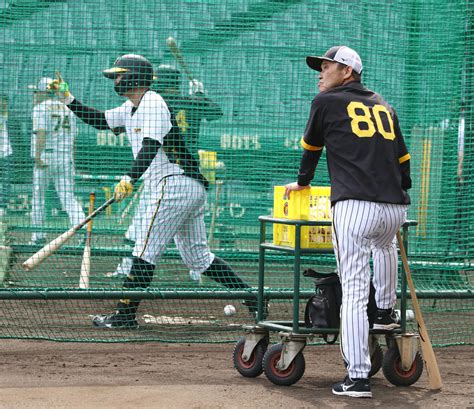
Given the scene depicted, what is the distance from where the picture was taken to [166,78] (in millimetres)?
7980

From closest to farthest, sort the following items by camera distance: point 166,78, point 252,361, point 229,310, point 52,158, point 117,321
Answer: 1. point 252,361
2. point 117,321
3. point 166,78
4. point 52,158
5. point 229,310

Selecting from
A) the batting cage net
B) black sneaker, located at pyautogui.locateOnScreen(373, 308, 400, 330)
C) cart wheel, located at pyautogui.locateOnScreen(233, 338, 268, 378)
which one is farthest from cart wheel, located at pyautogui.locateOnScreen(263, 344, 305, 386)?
the batting cage net

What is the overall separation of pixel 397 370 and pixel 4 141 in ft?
11.4

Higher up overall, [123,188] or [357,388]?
[123,188]

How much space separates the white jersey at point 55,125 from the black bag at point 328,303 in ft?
8.92

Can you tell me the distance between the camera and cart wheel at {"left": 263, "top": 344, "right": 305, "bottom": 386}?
5.98m

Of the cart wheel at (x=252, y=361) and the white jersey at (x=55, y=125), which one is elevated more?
the white jersey at (x=55, y=125)

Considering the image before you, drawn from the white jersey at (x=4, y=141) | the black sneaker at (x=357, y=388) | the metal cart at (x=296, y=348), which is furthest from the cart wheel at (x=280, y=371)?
the white jersey at (x=4, y=141)

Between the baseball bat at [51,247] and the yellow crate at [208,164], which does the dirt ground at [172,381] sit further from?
the yellow crate at [208,164]

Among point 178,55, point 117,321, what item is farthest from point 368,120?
point 117,321

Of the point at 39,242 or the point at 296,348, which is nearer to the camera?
the point at 296,348

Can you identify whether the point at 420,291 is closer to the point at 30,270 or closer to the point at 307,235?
the point at 307,235

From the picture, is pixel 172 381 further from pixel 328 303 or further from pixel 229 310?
pixel 229 310

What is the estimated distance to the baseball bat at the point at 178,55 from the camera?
25.0 feet
